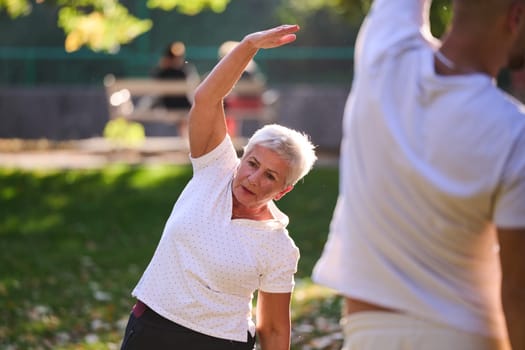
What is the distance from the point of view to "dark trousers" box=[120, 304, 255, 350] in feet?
13.5

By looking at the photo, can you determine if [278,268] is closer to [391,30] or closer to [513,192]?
[391,30]

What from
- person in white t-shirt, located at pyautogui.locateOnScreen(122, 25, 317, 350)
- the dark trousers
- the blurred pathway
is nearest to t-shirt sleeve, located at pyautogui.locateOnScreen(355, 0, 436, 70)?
person in white t-shirt, located at pyautogui.locateOnScreen(122, 25, 317, 350)

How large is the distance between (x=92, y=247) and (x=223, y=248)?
8.19 metres

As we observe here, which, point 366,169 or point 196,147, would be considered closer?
point 366,169

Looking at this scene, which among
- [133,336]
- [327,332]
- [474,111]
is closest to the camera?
[474,111]

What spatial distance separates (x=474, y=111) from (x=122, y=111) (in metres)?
14.8

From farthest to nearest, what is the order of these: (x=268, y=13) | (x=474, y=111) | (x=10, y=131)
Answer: (x=268, y=13)
(x=10, y=131)
(x=474, y=111)

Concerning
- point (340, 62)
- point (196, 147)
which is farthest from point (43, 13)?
point (196, 147)

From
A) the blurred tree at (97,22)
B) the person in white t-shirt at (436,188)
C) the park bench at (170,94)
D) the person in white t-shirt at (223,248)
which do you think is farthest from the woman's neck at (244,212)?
the park bench at (170,94)

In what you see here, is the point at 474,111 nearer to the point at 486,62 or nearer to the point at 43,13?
the point at 486,62

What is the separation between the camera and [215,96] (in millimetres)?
4109

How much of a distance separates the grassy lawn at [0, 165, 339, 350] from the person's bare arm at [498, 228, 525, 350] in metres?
4.99

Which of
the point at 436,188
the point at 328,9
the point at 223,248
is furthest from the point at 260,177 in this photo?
the point at 328,9

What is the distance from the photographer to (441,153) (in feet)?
8.54
